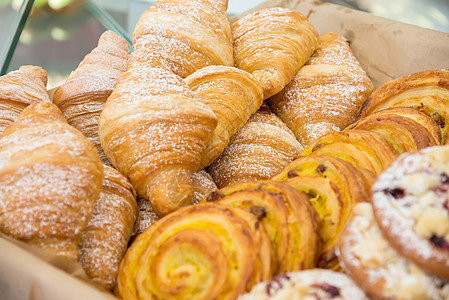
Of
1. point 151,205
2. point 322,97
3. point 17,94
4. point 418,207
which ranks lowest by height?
point 151,205

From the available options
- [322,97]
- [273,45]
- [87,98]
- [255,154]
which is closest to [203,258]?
[255,154]

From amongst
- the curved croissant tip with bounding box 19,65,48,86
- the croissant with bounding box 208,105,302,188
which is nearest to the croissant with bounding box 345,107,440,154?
the croissant with bounding box 208,105,302,188

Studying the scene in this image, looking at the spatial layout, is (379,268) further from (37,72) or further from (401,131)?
(37,72)

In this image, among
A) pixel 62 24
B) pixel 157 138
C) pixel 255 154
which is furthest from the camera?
pixel 62 24

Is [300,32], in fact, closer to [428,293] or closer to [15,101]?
→ [15,101]

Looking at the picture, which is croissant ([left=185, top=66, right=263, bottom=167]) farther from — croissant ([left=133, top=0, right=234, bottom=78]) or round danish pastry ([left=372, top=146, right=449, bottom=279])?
round danish pastry ([left=372, top=146, right=449, bottom=279])

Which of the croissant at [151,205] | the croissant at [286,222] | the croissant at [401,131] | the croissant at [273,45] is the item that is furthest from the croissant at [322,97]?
the croissant at [286,222]

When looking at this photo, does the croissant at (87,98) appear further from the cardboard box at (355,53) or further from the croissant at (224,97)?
the cardboard box at (355,53)

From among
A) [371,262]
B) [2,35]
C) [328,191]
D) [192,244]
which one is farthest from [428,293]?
[2,35]
